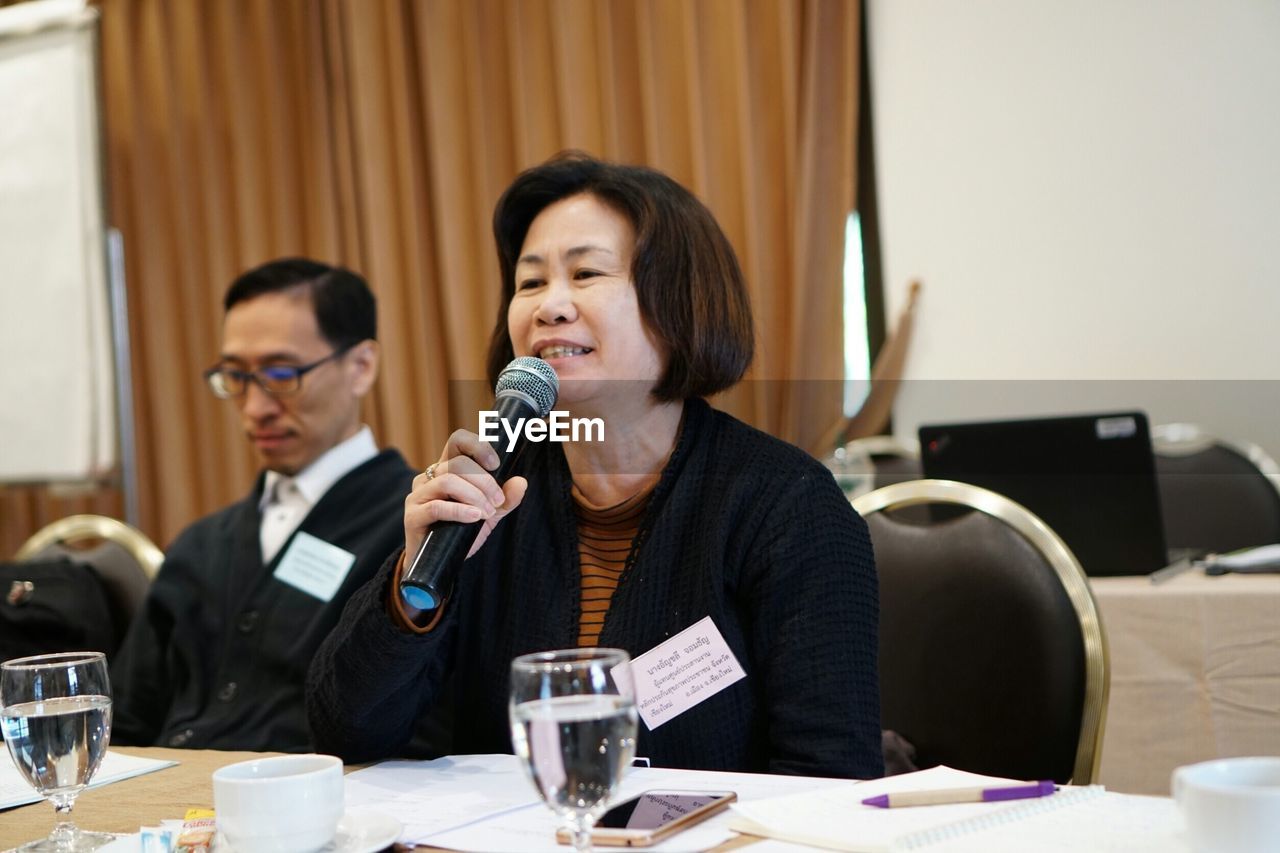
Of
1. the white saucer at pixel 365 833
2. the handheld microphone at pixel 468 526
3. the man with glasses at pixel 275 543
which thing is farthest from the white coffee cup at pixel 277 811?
the man with glasses at pixel 275 543

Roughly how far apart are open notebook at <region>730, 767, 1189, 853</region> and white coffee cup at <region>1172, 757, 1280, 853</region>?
0.22ft

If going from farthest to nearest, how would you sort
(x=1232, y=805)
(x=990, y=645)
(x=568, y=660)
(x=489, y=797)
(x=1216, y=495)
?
(x=1216, y=495), (x=990, y=645), (x=489, y=797), (x=568, y=660), (x=1232, y=805)

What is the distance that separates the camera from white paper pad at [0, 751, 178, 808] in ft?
4.08

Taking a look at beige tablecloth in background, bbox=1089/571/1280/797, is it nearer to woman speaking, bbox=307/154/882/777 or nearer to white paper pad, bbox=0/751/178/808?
woman speaking, bbox=307/154/882/777

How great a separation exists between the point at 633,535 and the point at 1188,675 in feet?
3.81

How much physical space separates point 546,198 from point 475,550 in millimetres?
526

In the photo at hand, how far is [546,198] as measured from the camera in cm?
176

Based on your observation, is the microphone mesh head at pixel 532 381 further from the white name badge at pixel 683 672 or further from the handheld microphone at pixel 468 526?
the white name badge at pixel 683 672

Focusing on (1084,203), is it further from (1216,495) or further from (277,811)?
(277,811)

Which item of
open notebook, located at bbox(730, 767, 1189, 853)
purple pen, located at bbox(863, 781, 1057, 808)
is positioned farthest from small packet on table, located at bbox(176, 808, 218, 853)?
purple pen, located at bbox(863, 781, 1057, 808)

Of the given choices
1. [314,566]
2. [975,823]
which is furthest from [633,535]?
[314,566]

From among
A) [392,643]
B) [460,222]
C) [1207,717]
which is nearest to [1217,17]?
[1207,717]

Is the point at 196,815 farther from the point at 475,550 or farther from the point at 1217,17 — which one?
the point at 1217,17

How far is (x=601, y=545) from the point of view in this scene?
1588mm
